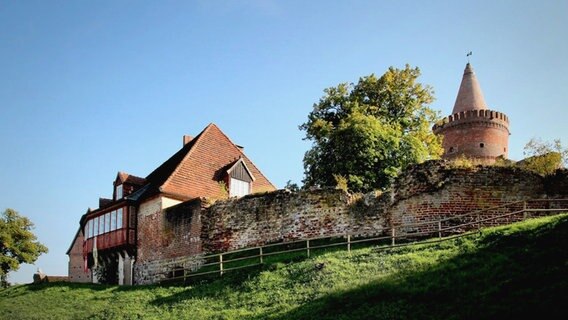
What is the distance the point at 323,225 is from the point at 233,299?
237 inches

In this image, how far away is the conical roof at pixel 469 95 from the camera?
43197 millimetres

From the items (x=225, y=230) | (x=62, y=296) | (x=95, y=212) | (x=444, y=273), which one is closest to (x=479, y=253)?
(x=444, y=273)

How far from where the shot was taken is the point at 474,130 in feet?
139

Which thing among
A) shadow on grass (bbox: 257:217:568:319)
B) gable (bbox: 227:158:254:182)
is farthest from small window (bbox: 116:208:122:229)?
shadow on grass (bbox: 257:217:568:319)

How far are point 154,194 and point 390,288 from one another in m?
17.2

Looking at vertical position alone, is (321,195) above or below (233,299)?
above

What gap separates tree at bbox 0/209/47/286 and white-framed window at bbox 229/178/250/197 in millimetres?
21235

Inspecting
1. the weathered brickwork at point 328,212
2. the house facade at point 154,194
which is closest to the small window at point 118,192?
the house facade at point 154,194

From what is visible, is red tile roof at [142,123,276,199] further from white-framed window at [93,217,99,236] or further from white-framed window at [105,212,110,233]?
white-framed window at [93,217,99,236]

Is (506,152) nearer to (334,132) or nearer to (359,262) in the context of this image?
(334,132)

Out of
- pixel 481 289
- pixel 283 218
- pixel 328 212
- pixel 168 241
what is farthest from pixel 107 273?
pixel 481 289

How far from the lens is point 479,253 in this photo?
17219 millimetres

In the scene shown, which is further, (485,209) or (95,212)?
(95,212)

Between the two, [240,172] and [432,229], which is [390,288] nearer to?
[432,229]
